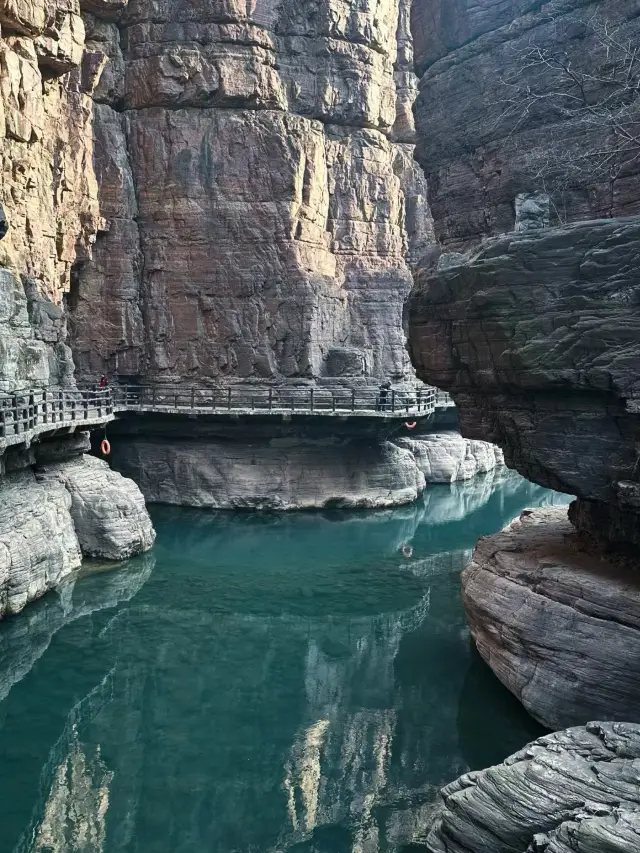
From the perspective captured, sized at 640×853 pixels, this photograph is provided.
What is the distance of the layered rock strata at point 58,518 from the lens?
58.1 ft

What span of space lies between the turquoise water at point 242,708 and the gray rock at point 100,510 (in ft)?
2.80

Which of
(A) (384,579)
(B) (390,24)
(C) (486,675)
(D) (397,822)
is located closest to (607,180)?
(C) (486,675)

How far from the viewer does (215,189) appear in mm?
33062

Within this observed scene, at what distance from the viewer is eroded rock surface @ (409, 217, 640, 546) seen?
11.4 metres

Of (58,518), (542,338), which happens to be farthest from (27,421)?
(542,338)

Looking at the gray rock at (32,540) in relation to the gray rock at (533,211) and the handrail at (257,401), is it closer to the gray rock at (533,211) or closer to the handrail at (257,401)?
the handrail at (257,401)

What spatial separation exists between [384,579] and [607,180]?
43.4ft

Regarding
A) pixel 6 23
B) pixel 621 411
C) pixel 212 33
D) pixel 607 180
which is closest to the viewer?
pixel 621 411

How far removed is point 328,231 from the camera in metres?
37.0

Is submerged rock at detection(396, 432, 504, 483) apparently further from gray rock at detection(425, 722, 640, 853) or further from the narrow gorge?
gray rock at detection(425, 722, 640, 853)

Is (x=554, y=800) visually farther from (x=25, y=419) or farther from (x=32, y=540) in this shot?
(x=25, y=419)

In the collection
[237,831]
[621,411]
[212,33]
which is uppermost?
[212,33]

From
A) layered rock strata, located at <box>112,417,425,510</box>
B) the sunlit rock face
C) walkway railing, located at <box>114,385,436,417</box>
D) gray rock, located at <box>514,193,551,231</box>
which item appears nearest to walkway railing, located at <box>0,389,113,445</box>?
the sunlit rock face

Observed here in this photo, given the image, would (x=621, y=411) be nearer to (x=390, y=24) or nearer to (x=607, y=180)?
(x=607, y=180)
